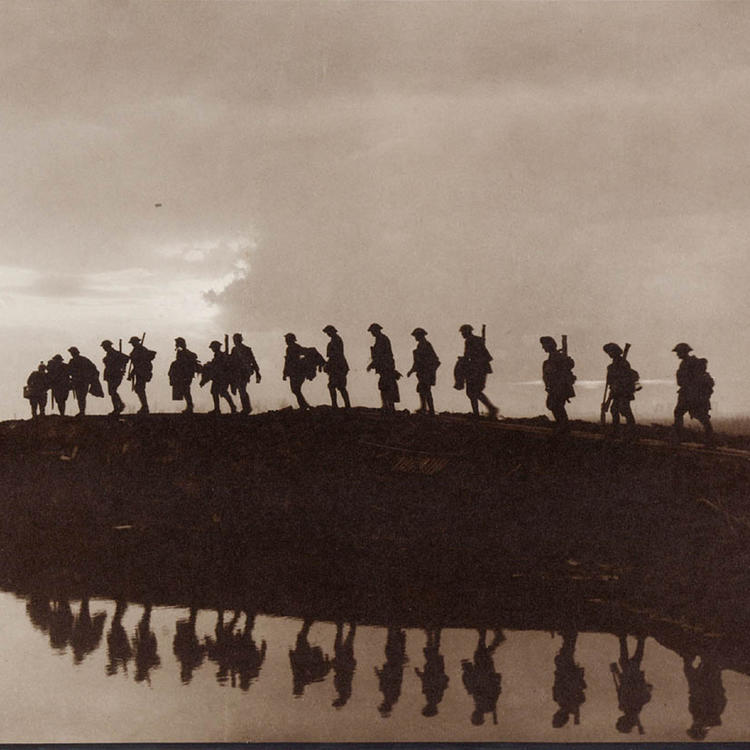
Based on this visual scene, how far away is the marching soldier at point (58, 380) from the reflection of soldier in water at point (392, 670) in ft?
48.6

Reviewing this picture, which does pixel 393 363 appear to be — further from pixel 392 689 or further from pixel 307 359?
pixel 392 689

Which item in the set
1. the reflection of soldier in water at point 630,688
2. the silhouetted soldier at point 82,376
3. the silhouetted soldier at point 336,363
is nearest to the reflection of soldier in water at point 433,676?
the reflection of soldier in water at point 630,688

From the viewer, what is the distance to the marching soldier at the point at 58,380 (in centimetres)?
2361

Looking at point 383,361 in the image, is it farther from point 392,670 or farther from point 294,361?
point 392,670

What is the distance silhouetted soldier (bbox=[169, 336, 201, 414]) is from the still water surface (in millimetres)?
10371

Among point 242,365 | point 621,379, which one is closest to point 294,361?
point 242,365

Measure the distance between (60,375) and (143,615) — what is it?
489 inches

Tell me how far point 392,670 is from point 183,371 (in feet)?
42.6

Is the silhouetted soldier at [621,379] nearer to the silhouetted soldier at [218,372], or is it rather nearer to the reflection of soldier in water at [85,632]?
the silhouetted soldier at [218,372]

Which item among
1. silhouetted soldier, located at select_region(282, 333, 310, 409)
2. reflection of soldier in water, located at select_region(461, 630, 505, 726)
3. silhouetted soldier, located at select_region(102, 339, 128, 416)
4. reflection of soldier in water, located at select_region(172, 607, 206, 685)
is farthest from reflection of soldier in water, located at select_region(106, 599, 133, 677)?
silhouetted soldier, located at select_region(102, 339, 128, 416)

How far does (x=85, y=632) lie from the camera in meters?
12.0

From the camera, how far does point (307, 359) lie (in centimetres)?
2014

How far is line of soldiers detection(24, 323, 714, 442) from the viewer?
54.3 ft

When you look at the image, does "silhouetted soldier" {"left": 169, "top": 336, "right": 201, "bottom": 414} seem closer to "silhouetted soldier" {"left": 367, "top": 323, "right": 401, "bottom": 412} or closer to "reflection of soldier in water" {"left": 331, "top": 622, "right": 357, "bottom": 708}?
"silhouetted soldier" {"left": 367, "top": 323, "right": 401, "bottom": 412}
